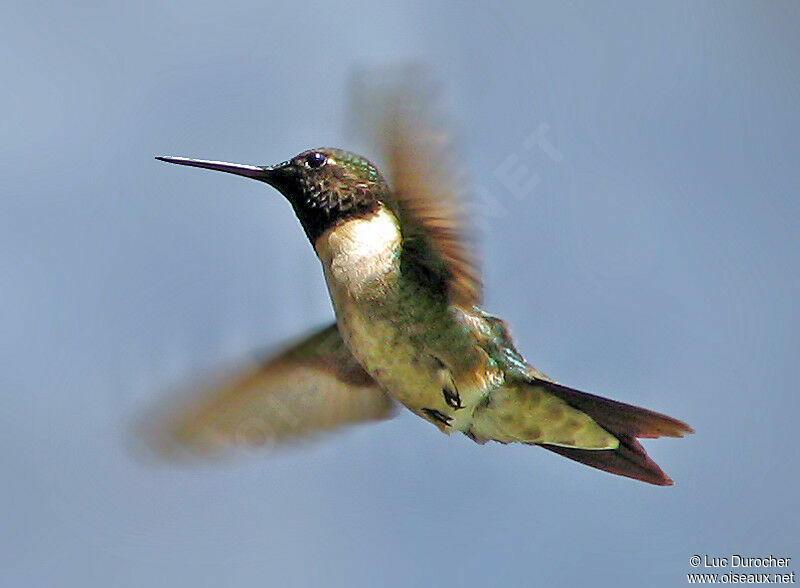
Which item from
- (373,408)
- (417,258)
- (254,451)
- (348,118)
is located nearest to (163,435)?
(254,451)

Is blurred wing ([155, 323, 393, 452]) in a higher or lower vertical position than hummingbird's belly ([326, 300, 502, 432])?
lower

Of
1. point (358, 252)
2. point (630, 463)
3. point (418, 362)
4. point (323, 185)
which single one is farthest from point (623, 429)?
point (323, 185)

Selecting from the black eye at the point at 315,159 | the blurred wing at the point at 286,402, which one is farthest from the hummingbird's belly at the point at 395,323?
the blurred wing at the point at 286,402

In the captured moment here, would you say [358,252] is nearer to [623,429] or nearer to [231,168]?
[231,168]

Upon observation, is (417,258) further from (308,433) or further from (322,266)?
(308,433)

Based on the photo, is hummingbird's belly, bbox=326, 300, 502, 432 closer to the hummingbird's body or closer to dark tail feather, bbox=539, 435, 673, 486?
the hummingbird's body

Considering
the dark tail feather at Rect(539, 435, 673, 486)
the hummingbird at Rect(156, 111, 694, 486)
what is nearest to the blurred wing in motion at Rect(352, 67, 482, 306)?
the hummingbird at Rect(156, 111, 694, 486)

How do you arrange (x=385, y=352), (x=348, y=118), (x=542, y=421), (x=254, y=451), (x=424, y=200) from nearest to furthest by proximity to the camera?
(x=348, y=118) → (x=424, y=200) → (x=385, y=352) → (x=542, y=421) → (x=254, y=451)
